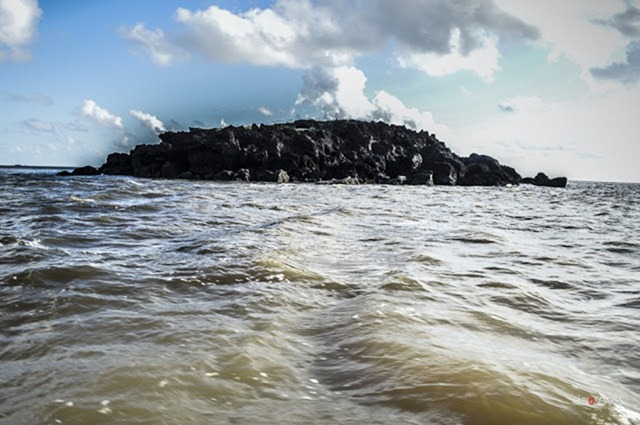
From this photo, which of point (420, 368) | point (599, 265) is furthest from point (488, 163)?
point (420, 368)

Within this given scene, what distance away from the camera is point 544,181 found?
101m

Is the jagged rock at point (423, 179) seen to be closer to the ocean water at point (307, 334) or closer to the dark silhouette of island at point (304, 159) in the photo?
the dark silhouette of island at point (304, 159)

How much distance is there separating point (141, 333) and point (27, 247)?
16.1ft

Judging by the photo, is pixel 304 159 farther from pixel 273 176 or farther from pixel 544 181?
pixel 544 181

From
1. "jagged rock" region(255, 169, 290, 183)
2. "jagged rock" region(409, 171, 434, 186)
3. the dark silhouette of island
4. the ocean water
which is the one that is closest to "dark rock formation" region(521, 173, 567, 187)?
the dark silhouette of island

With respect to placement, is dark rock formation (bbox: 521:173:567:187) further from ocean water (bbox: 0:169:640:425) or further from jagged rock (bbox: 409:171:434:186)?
ocean water (bbox: 0:169:640:425)

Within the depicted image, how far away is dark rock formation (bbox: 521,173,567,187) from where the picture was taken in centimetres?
9606

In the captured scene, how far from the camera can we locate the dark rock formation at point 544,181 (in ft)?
315

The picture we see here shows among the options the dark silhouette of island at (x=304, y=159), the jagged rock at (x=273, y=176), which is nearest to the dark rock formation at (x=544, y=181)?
the dark silhouette of island at (x=304, y=159)

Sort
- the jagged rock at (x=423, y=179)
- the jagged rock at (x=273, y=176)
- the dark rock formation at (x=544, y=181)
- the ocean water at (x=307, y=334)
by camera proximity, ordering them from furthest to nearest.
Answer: the dark rock formation at (x=544, y=181) < the jagged rock at (x=423, y=179) < the jagged rock at (x=273, y=176) < the ocean water at (x=307, y=334)

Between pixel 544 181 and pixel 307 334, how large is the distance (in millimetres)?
111434

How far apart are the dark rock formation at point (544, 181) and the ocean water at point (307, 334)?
100808 mm

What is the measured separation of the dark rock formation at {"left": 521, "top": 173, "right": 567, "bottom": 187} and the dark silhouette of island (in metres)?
11.7

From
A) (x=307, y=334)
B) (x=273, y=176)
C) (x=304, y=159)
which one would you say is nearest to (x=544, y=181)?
(x=304, y=159)
